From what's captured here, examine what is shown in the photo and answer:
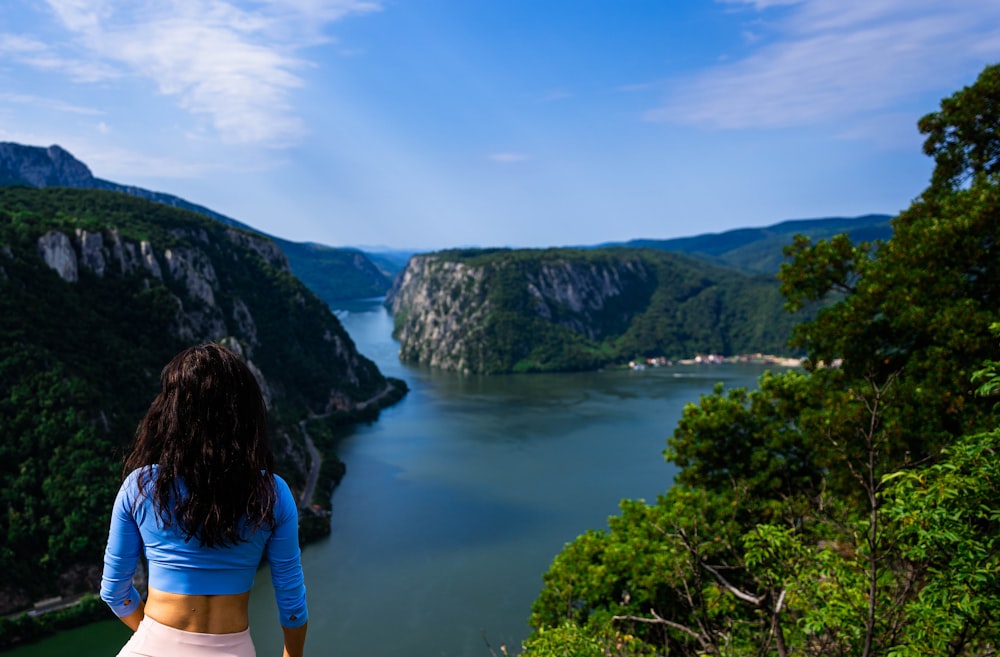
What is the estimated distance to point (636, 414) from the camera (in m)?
62.4

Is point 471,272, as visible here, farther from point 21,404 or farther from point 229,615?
point 229,615

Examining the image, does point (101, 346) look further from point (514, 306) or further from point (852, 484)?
point (514, 306)

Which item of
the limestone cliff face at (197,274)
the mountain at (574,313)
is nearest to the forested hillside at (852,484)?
the limestone cliff face at (197,274)

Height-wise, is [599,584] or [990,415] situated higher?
[990,415]

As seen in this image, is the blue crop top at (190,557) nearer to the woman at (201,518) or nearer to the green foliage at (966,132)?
the woman at (201,518)

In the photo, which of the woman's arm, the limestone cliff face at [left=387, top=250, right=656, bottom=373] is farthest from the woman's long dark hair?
the limestone cliff face at [left=387, top=250, right=656, bottom=373]

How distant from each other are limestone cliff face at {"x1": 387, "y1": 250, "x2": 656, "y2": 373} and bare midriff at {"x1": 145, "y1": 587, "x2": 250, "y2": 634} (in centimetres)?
9814

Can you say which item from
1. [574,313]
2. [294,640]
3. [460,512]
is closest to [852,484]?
[294,640]

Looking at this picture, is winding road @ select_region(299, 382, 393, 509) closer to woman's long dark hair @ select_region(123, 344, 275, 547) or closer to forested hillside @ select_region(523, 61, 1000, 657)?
forested hillside @ select_region(523, 61, 1000, 657)

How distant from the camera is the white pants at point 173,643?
5.62 feet

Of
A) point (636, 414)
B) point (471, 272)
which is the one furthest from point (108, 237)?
point (471, 272)

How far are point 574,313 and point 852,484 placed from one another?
11448cm

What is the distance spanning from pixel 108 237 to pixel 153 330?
8635 mm

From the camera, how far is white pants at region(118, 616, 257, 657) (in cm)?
171
